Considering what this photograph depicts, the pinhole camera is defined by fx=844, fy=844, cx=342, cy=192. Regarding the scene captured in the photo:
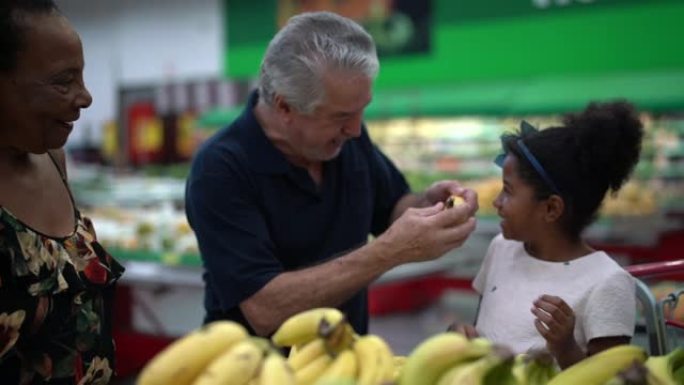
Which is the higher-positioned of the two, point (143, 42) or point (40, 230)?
point (40, 230)

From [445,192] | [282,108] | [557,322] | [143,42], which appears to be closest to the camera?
[557,322]

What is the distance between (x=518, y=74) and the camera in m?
7.40

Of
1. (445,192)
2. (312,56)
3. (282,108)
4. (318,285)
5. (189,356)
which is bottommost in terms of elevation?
(318,285)

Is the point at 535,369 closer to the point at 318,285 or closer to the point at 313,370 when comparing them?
the point at 313,370

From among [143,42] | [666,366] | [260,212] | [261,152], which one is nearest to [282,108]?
[261,152]

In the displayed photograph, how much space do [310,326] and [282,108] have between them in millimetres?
960

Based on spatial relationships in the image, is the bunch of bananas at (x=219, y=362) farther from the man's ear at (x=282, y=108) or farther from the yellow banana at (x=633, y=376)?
the man's ear at (x=282, y=108)

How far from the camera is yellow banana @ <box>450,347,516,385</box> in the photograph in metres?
1.17

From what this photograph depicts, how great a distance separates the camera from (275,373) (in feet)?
3.83

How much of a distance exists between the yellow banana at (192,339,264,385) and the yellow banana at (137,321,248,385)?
20mm

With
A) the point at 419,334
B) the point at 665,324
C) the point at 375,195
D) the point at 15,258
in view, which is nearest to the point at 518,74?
the point at 419,334

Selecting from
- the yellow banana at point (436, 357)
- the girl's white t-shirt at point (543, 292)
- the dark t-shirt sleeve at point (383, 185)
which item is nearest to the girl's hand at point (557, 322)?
the girl's white t-shirt at point (543, 292)

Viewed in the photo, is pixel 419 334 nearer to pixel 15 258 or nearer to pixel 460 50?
pixel 460 50

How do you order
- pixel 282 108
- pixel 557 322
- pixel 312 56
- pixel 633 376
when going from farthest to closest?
pixel 282 108 → pixel 312 56 → pixel 557 322 → pixel 633 376
